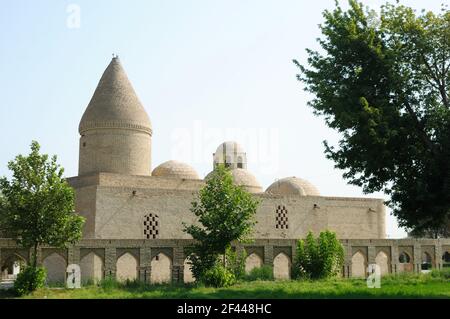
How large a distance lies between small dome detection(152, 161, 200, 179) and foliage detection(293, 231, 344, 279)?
10743mm

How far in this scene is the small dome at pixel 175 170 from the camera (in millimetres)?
35500

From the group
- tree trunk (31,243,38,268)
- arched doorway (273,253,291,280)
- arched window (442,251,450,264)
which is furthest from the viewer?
arched window (442,251,450,264)

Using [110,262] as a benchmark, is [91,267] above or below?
below

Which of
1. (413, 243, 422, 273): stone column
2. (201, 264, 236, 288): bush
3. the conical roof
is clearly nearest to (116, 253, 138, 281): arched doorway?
(201, 264, 236, 288): bush

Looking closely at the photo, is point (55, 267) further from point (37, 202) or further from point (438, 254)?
point (438, 254)

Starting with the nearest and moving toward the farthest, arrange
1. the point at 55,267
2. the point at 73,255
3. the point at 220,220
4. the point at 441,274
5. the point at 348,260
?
1. the point at 220,220
2. the point at 73,255
3. the point at 55,267
4. the point at 441,274
5. the point at 348,260

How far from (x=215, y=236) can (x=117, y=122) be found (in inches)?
441

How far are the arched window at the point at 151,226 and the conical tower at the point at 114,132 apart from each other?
3048 millimetres

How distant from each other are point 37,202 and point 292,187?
73.6 feet

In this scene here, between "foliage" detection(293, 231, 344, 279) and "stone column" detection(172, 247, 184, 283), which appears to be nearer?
"stone column" detection(172, 247, 184, 283)

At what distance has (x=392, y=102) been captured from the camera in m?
17.7

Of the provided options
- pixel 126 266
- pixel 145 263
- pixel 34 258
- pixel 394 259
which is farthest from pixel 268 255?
pixel 34 258

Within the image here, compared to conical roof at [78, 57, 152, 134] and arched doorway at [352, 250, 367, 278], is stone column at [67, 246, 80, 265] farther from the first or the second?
arched doorway at [352, 250, 367, 278]

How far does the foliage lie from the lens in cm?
2641
